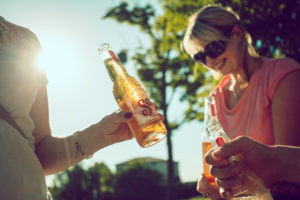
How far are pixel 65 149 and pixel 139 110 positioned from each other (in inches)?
16.7

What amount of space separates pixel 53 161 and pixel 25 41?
0.59m

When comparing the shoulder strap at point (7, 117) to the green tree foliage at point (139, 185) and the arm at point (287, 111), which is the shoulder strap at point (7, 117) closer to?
the arm at point (287, 111)

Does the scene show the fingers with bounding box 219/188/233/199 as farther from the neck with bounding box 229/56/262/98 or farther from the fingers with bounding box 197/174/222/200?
the neck with bounding box 229/56/262/98

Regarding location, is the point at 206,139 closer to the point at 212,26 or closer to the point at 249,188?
the point at 249,188

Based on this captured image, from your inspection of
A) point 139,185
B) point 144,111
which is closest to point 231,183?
point 144,111

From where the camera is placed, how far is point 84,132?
61.2 inches

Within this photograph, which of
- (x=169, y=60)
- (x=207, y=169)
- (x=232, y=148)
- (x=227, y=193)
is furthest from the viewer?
(x=169, y=60)

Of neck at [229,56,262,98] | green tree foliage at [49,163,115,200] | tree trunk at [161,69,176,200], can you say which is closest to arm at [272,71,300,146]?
neck at [229,56,262,98]

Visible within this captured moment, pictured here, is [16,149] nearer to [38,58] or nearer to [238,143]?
[38,58]

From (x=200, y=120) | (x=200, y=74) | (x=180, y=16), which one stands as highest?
(x=180, y=16)

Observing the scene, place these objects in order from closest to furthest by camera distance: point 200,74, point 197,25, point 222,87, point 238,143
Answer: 1. point 238,143
2. point 197,25
3. point 222,87
4. point 200,74

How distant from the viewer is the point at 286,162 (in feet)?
3.89

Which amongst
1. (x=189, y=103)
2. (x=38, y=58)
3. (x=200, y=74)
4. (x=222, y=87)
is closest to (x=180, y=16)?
(x=200, y=74)

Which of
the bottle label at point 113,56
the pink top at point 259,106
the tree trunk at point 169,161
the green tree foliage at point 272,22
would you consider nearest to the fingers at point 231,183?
the pink top at point 259,106
